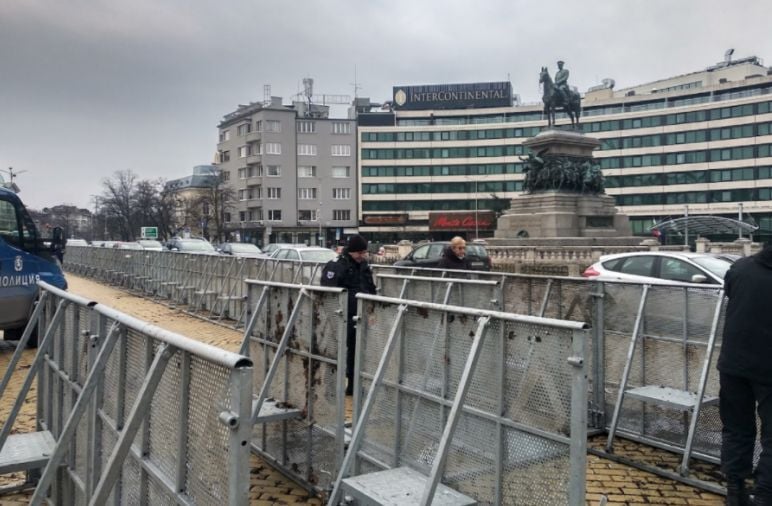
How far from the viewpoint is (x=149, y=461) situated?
3180 millimetres

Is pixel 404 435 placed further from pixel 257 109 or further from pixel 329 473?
pixel 257 109

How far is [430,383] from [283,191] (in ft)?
268

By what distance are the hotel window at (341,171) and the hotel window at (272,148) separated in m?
8.22

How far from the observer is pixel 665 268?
1209 centimetres

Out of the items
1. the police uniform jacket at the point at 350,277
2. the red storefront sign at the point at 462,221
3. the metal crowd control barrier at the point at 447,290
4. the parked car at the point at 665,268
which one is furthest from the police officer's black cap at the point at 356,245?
the red storefront sign at the point at 462,221

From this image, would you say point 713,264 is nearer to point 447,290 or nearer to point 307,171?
point 447,290

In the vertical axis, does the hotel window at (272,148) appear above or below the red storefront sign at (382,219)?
above

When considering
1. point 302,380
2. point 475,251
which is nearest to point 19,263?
point 302,380

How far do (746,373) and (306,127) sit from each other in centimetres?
8488

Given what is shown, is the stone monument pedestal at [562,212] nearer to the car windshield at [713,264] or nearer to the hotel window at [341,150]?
the car windshield at [713,264]

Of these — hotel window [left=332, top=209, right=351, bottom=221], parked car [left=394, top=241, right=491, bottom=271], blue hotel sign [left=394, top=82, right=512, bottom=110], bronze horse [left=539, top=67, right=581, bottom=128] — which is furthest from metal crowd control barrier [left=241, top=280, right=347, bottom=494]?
blue hotel sign [left=394, top=82, right=512, bottom=110]

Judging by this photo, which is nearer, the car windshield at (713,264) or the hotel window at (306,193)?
the car windshield at (713,264)

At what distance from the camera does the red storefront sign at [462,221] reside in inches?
3253

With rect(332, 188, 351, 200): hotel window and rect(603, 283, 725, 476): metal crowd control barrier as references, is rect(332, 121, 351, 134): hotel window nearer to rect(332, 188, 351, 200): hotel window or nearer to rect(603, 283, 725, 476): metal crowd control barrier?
rect(332, 188, 351, 200): hotel window
